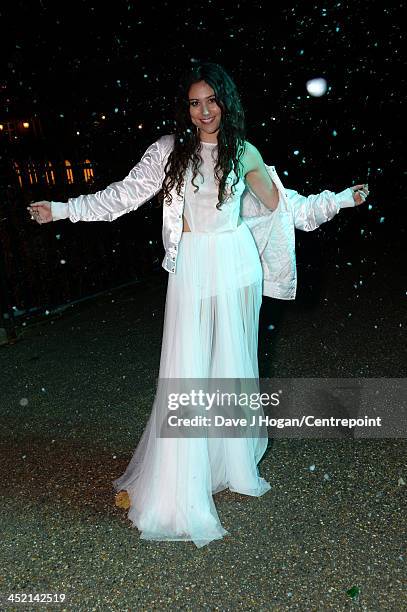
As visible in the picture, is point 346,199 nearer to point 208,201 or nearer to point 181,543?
point 208,201

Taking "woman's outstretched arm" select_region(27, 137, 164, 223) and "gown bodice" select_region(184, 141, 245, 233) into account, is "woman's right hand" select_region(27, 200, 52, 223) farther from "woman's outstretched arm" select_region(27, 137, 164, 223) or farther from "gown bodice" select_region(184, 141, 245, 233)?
"gown bodice" select_region(184, 141, 245, 233)

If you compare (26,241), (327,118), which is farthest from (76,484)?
(327,118)

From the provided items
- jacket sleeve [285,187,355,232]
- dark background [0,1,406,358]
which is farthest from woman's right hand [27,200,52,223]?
dark background [0,1,406,358]

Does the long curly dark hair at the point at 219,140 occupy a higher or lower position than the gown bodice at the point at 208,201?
higher

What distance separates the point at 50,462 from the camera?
3.52m

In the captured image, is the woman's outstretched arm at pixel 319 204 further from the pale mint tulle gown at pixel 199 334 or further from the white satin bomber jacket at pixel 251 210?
the pale mint tulle gown at pixel 199 334

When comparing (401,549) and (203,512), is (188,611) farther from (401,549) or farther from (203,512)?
(401,549)

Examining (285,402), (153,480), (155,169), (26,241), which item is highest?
(155,169)

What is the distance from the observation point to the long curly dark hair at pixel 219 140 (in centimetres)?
255

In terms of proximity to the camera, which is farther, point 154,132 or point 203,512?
point 154,132

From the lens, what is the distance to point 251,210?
307 cm

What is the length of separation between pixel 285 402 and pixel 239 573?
1841 mm

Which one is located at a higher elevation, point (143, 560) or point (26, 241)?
point (26, 241)

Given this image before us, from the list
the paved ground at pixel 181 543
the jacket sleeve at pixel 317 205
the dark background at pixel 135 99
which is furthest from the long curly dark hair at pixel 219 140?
the dark background at pixel 135 99
